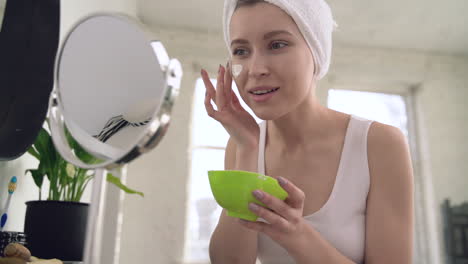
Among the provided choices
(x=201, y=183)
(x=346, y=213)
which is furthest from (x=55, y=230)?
(x=201, y=183)

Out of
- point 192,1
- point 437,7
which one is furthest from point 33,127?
point 437,7

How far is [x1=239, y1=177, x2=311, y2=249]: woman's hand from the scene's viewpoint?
1.96ft

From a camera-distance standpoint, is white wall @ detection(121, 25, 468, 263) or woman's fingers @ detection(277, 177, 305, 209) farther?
white wall @ detection(121, 25, 468, 263)

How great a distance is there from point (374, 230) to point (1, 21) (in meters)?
0.94

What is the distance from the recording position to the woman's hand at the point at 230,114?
908 millimetres

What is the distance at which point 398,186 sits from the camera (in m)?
0.91

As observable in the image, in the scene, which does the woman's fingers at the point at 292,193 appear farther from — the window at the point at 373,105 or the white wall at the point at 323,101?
the window at the point at 373,105

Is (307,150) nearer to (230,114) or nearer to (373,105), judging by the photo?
(230,114)

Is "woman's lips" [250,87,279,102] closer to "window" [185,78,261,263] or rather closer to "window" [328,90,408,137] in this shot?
"window" [185,78,261,263]

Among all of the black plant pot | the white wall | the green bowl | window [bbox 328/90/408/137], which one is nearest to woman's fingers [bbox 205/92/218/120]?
the green bowl

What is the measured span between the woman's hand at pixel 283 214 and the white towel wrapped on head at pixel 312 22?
434 mm

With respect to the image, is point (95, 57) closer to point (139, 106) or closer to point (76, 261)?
point (139, 106)

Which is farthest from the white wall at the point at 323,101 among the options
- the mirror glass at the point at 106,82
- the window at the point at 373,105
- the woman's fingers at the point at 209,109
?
the mirror glass at the point at 106,82

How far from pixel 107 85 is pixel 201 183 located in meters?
3.13
